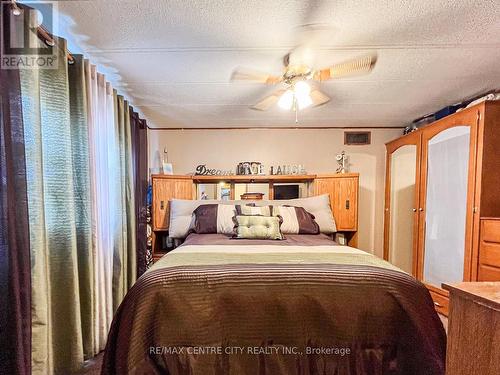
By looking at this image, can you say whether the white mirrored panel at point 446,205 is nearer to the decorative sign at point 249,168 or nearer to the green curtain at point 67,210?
the decorative sign at point 249,168

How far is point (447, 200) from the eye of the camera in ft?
7.43

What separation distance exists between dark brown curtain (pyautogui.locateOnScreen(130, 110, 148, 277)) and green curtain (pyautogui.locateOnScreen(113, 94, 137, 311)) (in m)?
0.20

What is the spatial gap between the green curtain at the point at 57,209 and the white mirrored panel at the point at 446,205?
310cm

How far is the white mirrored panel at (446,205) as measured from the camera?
211 centimetres

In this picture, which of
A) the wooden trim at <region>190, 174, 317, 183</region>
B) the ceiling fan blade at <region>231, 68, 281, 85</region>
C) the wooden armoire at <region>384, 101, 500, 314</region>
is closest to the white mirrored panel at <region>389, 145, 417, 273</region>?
the wooden armoire at <region>384, 101, 500, 314</region>

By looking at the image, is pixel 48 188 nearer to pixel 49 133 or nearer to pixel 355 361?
pixel 49 133

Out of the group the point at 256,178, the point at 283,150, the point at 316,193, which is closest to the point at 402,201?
the point at 316,193

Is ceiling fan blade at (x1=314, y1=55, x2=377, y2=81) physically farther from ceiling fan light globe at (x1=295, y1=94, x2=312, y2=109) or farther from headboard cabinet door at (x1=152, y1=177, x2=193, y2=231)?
headboard cabinet door at (x1=152, y1=177, x2=193, y2=231)

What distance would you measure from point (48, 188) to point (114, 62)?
104 centimetres

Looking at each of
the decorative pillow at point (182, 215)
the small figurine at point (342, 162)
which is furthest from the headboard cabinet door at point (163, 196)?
the small figurine at point (342, 162)

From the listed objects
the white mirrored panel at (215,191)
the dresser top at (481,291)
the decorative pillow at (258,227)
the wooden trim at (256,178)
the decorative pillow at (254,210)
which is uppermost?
the wooden trim at (256,178)

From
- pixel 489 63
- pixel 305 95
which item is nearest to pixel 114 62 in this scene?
pixel 305 95

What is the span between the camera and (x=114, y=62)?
1.73m

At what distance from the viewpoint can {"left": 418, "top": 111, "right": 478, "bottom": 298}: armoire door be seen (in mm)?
2033
